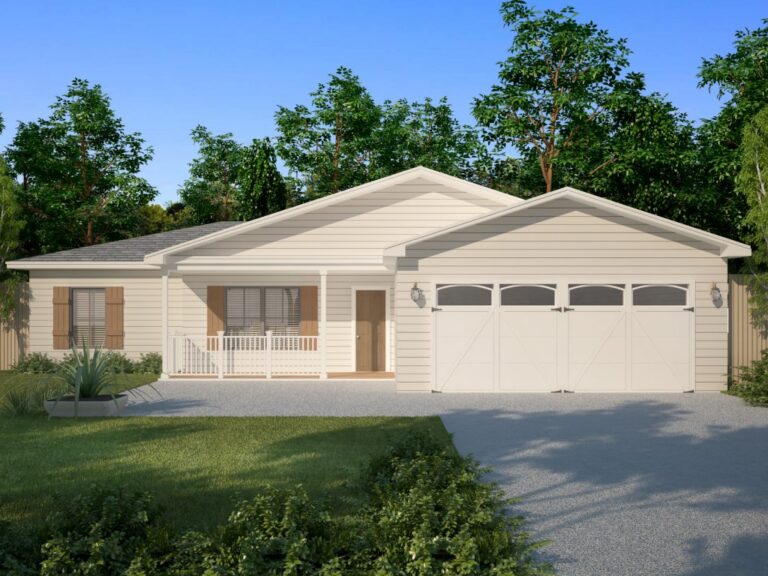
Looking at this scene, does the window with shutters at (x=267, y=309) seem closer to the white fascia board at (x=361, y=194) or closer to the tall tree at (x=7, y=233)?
the white fascia board at (x=361, y=194)

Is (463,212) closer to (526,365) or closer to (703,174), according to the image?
(526,365)

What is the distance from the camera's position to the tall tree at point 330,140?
36.0 m

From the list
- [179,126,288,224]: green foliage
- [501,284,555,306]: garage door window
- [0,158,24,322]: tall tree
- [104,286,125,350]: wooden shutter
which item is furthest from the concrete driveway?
[179,126,288,224]: green foliage

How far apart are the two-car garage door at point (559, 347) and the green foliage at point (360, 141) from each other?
64.3 feet

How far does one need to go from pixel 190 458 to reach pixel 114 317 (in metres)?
12.7

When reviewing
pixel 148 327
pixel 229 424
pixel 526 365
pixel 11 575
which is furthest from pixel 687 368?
pixel 11 575

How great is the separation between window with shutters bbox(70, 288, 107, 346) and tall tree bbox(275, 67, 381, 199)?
51.0 ft

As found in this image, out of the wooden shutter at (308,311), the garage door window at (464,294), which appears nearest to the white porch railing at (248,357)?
the wooden shutter at (308,311)

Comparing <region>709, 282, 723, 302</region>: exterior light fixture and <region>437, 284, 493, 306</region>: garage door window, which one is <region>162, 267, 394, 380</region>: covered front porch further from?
<region>709, 282, 723, 302</region>: exterior light fixture

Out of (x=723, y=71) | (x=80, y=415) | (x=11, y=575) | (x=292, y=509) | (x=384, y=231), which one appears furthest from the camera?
(x=723, y=71)

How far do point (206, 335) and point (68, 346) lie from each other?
377 centimetres

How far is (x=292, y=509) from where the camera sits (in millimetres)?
5055

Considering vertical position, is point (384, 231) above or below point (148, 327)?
above

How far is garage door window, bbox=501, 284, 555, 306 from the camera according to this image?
16531 mm
